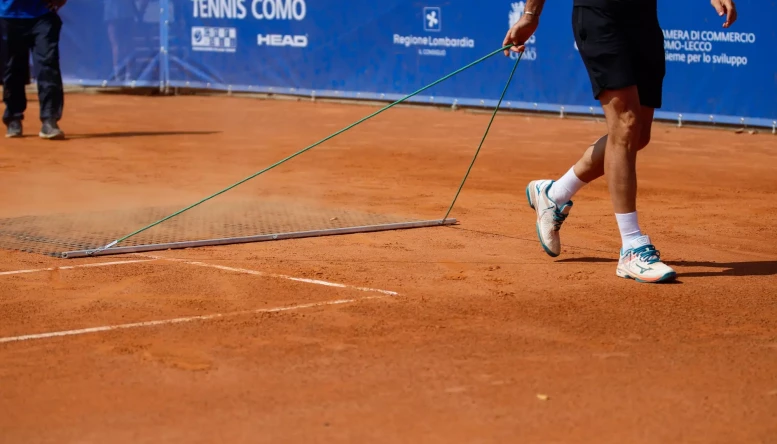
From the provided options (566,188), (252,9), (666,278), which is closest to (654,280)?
(666,278)

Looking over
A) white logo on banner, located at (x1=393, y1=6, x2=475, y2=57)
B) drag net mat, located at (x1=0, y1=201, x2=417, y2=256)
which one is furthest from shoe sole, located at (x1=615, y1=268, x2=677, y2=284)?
white logo on banner, located at (x1=393, y1=6, x2=475, y2=57)

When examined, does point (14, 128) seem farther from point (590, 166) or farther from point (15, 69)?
point (590, 166)

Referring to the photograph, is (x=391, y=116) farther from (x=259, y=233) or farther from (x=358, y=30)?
(x=259, y=233)

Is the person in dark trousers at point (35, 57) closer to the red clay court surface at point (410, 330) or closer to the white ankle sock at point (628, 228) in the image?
the red clay court surface at point (410, 330)

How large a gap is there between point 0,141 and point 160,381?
30.4 feet

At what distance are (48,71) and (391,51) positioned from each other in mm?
5044

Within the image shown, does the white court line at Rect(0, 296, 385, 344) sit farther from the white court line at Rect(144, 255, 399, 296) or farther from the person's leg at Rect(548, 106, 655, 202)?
the person's leg at Rect(548, 106, 655, 202)

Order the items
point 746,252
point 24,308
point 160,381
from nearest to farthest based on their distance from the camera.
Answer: point 160,381 → point 24,308 → point 746,252

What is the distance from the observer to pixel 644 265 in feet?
18.7

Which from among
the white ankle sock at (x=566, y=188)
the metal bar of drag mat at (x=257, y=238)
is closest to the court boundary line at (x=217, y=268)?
the metal bar of drag mat at (x=257, y=238)

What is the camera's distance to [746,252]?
6.66 meters

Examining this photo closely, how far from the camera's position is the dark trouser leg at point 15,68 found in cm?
1282

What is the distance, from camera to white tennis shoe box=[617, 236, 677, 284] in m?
5.66

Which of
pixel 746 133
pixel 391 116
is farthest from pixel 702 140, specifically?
pixel 391 116
